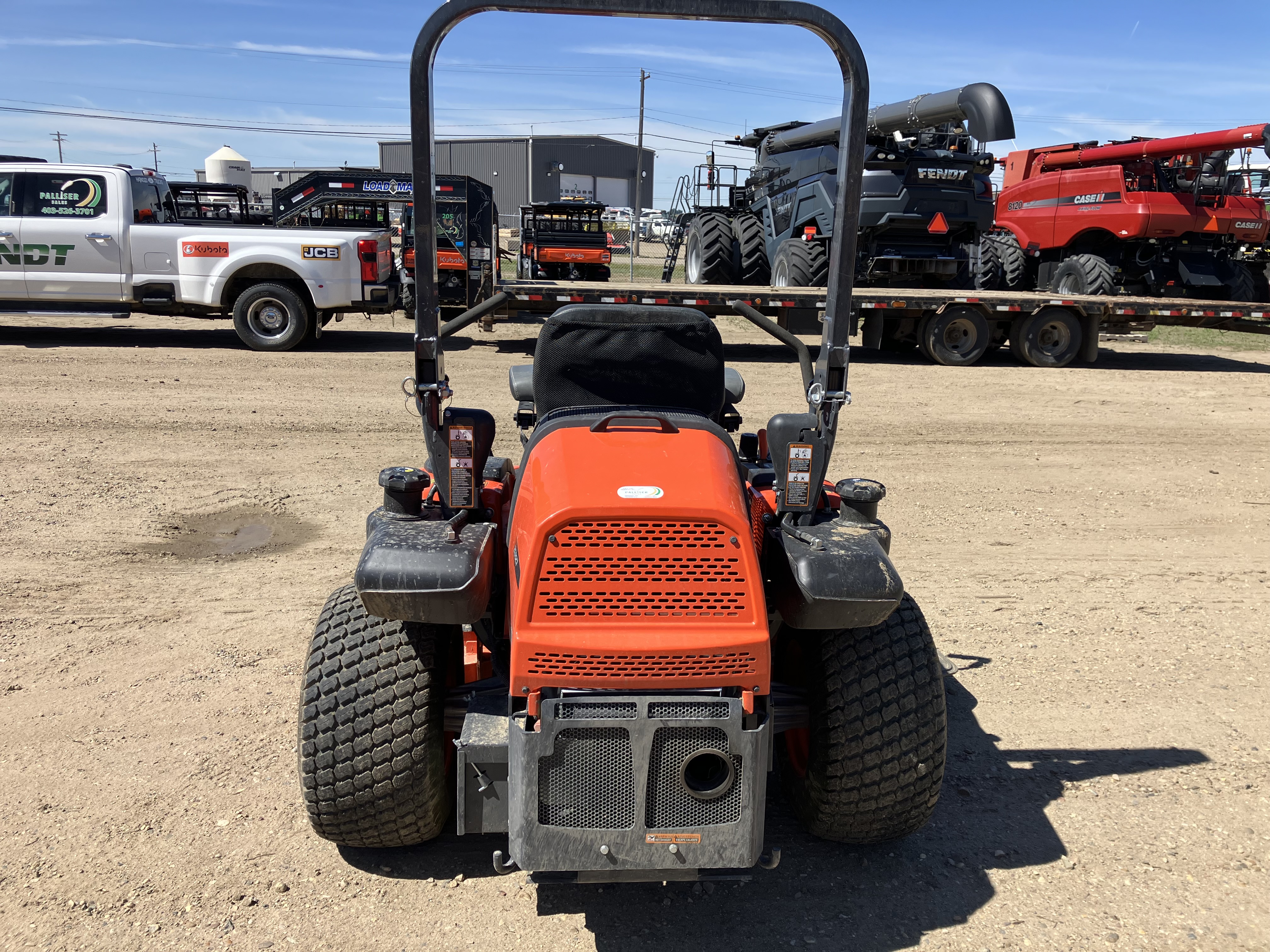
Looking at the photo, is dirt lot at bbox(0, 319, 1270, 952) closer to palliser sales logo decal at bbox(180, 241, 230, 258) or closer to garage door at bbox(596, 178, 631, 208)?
palliser sales logo decal at bbox(180, 241, 230, 258)

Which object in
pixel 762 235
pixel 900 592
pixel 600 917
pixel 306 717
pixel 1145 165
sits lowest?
pixel 600 917

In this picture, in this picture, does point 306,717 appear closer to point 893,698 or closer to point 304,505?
point 893,698

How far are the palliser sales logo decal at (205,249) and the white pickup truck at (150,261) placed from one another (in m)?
0.01

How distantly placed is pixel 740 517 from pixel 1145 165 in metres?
15.6

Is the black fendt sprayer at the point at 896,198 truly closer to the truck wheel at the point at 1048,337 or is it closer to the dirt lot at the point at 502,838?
the truck wheel at the point at 1048,337

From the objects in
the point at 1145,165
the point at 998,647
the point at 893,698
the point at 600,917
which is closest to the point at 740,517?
the point at 893,698

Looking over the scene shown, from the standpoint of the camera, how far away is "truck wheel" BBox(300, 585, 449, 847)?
2.73 meters

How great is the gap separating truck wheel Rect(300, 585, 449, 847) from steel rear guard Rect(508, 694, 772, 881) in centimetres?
48

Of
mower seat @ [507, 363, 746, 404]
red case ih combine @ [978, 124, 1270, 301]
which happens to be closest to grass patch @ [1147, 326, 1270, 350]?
red case ih combine @ [978, 124, 1270, 301]

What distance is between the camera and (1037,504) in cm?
697

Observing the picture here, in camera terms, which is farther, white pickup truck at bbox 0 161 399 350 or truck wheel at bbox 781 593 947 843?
white pickup truck at bbox 0 161 399 350

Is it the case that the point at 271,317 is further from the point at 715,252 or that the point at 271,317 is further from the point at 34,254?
the point at 715,252

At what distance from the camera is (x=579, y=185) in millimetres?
67438

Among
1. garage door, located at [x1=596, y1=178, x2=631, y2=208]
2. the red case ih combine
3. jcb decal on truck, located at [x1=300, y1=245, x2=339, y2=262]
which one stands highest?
garage door, located at [x1=596, y1=178, x2=631, y2=208]
